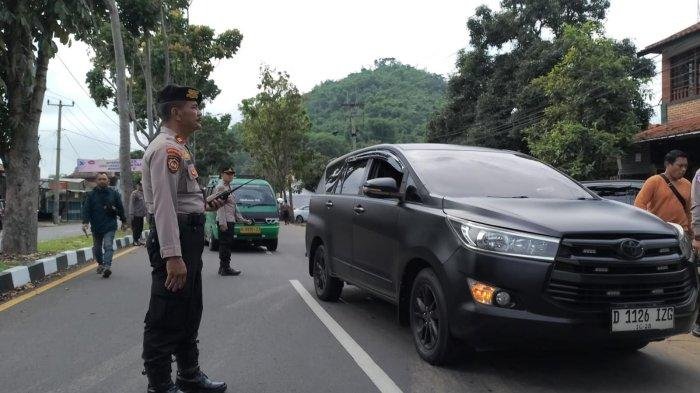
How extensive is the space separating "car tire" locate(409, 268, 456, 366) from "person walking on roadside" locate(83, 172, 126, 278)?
634 cm

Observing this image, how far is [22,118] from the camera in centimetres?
1078

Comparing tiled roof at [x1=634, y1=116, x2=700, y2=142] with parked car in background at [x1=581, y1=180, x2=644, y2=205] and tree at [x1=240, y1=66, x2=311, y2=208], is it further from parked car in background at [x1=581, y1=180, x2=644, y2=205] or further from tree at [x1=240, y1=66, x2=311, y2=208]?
tree at [x1=240, y1=66, x2=311, y2=208]

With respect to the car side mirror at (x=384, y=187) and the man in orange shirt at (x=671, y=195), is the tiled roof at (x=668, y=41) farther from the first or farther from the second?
the car side mirror at (x=384, y=187)

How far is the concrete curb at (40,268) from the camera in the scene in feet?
26.1

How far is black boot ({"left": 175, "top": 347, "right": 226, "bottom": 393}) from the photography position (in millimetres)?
3875

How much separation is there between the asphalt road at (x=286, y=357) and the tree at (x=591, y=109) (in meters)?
12.3

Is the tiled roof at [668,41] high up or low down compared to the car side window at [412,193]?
up

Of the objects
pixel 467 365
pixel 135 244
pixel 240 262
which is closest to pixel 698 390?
pixel 467 365

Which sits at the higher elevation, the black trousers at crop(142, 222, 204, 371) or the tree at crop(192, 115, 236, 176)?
the tree at crop(192, 115, 236, 176)

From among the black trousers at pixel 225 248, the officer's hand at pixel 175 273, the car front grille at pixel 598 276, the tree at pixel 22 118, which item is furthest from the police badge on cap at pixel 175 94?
the tree at pixel 22 118

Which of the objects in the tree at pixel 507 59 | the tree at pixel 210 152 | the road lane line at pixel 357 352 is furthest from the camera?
the tree at pixel 210 152

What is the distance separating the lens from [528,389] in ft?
13.1

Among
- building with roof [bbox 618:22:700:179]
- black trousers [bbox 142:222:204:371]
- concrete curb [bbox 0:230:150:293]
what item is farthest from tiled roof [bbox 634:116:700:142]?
black trousers [bbox 142:222:204:371]

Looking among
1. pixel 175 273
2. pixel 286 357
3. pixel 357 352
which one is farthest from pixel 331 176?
pixel 175 273
